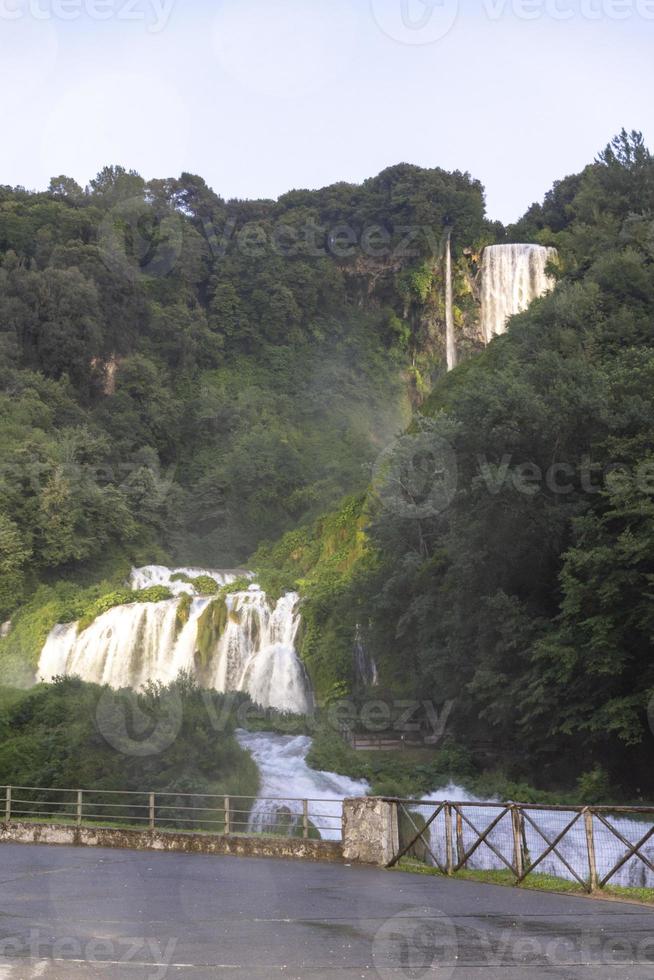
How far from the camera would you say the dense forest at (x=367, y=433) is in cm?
3147

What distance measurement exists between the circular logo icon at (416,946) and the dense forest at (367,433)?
17.4 m

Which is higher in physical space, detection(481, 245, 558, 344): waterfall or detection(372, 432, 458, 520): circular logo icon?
detection(481, 245, 558, 344): waterfall

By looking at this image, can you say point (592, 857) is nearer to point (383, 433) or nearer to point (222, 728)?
point (222, 728)

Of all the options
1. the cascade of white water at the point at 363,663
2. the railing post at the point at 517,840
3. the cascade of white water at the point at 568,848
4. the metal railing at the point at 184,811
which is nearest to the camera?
the railing post at the point at 517,840

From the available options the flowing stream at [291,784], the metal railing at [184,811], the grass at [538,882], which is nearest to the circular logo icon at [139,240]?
the flowing stream at [291,784]

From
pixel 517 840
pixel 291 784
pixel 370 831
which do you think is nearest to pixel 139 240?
pixel 291 784

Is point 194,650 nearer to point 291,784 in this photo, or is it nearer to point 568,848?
point 291,784

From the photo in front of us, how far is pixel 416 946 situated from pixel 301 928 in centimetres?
138

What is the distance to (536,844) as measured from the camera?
22.4 meters

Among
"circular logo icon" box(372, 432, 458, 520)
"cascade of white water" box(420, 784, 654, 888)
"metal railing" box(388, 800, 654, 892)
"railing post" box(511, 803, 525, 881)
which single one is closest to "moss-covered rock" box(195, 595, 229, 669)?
"circular logo icon" box(372, 432, 458, 520)

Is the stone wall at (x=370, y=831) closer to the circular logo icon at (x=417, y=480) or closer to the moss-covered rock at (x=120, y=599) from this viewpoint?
the circular logo icon at (x=417, y=480)

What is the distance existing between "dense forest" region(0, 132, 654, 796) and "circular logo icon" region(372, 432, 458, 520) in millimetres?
126

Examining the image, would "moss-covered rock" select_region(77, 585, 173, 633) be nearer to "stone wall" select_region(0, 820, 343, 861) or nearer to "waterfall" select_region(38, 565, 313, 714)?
"waterfall" select_region(38, 565, 313, 714)

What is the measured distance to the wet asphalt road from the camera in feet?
28.4
